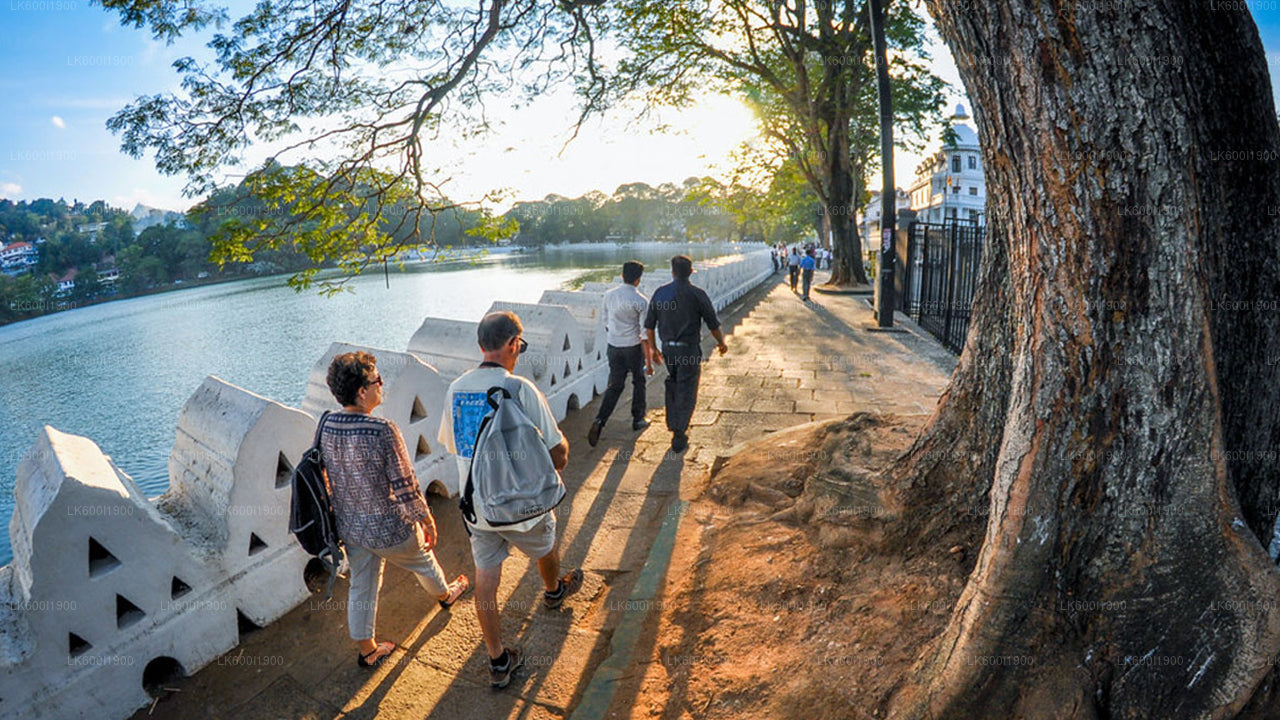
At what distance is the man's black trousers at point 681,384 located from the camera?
4660 millimetres

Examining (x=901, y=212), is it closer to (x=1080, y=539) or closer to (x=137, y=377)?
(x=1080, y=539)

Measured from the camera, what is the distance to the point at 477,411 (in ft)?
7.82

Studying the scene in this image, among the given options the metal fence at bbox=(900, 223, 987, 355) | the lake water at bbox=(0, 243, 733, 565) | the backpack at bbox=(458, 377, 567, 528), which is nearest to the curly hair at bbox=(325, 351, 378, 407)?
the backpack at bbox=(458, 377, 567, 528)

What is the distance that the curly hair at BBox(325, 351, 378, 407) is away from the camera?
2334 mm

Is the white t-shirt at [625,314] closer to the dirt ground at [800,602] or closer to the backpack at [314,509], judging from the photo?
the dirt ground at [800,602]

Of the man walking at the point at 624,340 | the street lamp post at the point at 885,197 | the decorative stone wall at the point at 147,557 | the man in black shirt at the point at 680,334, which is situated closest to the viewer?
the decorative stone wall at the point at 147,557

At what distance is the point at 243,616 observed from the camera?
2.70 meters

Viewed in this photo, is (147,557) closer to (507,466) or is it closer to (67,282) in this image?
(507,466)

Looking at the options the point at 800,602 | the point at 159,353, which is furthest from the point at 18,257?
the point at 800,602

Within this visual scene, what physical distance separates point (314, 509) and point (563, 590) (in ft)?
4.03

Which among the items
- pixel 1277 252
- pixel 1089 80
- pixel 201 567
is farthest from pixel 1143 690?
pixel 201 567

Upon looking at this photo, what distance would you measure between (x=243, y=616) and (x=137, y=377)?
11.4 m

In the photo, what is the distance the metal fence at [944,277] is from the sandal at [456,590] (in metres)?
6.14

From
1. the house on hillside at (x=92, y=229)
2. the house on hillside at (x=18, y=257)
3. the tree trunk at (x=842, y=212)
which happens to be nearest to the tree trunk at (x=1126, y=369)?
the tree trunk at (x=842, y=212)
